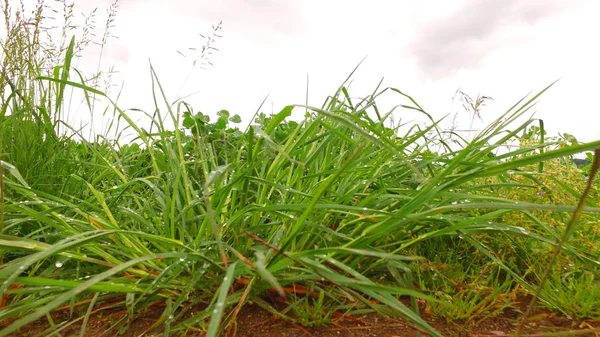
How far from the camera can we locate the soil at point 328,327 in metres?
1.40

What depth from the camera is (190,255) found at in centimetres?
139

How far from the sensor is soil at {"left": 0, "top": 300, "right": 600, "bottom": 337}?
1.40 metres

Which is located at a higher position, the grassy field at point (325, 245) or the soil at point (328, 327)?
the grassy field at point (325, 245)

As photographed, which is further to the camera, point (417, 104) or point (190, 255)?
point (417, 104)

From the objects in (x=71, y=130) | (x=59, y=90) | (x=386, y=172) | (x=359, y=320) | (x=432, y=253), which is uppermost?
(x=59, y=90)

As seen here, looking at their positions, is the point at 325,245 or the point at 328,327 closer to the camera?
the point at 328,327

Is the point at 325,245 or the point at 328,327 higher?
the point at 325,245

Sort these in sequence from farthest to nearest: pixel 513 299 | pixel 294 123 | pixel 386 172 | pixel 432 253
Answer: pixel 294 123, pixel 386 172, pixel 432 253, pixel 513 299

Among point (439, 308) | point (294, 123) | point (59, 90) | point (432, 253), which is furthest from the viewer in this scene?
point (294, 123)

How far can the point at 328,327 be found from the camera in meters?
1.43

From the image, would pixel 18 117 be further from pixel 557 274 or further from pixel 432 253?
pixel 557 274

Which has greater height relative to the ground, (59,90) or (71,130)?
(59,90)

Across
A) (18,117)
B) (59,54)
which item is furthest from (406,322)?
(59,54)

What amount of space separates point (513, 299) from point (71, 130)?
2.21 m
